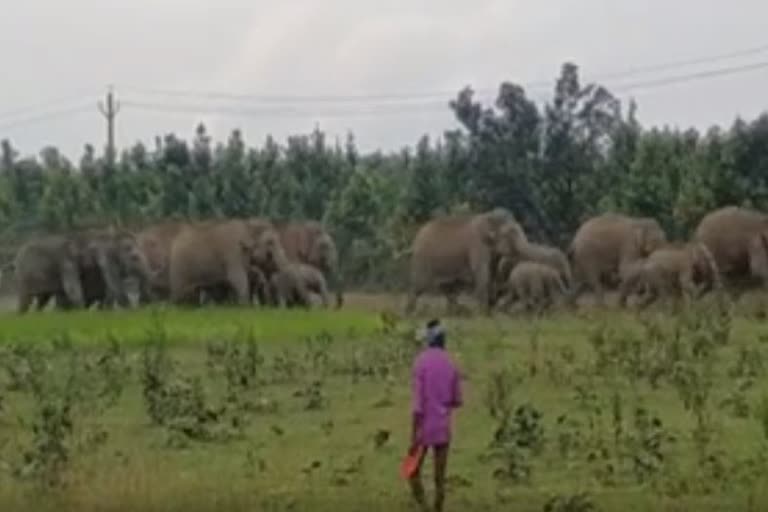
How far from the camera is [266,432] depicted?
2212cm

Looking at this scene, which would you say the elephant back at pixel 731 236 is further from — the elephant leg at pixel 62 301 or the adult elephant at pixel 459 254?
the elephant leg at pixel 62 301

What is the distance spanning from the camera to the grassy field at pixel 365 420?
18047 millimetres

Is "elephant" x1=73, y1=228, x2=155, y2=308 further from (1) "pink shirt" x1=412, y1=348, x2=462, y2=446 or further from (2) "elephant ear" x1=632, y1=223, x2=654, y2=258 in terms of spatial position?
(1) "pink shirt" x1=412, y1=348, x2=462, y2=446

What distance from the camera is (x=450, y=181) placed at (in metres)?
70.7

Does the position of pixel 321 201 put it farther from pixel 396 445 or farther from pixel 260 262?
pixel 396 445

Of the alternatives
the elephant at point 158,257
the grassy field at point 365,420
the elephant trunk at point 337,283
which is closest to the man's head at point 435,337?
the grassy field at point 365,420

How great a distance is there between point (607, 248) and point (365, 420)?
28.8 m

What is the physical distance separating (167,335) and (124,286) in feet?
56.8

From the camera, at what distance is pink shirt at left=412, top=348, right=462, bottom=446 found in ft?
56.3

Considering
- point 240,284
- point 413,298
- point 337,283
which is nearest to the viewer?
point 240,284

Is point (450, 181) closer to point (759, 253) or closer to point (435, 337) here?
point (759, 253)

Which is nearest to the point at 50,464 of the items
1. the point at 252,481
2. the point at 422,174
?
the point at 252,481

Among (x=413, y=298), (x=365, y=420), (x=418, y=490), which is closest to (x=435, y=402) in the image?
(x=418, y=490)

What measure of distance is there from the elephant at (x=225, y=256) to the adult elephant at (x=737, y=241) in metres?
9.46
